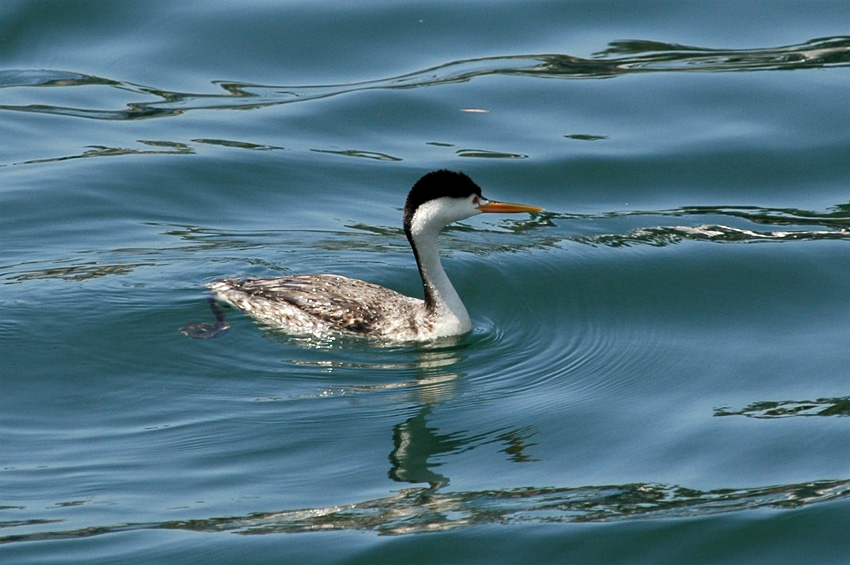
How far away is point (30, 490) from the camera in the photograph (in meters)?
8.19

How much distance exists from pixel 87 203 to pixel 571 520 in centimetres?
737

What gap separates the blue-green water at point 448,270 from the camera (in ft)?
25.9

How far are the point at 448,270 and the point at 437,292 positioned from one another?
1447mm

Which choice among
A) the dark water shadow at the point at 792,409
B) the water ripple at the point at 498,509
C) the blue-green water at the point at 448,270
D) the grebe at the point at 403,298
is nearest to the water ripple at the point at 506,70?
the blue-green water at the point at 448,270

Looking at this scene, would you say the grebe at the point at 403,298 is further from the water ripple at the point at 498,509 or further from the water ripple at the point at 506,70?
the water ripple at the point at 506,70

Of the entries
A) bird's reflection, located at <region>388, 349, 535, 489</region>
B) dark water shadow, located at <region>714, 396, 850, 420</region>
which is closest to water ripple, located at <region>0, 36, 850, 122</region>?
bird's reflection, located at <region>388, 349, 535, 489</region>

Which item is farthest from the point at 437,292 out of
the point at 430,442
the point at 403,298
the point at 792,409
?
the point at 792,409

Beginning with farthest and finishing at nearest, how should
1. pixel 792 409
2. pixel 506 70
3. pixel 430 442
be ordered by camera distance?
pixel 506 70 → pixel 792 409 → pixel 430 442

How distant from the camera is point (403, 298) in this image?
1130 cm

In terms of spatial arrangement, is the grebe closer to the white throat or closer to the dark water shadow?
the white throat

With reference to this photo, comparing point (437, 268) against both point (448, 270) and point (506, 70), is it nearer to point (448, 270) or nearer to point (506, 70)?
point (448, 270)

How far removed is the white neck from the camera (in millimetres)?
10750

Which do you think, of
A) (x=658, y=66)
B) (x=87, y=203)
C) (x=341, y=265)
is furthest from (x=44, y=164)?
(x=658, y=66)

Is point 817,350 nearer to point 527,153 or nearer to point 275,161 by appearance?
point 527,153
